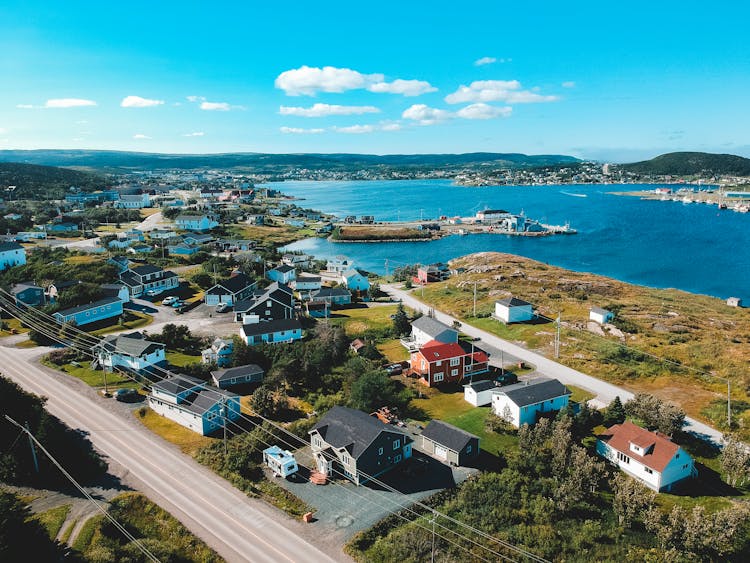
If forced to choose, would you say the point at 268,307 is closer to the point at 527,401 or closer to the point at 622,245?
the point at 527,401

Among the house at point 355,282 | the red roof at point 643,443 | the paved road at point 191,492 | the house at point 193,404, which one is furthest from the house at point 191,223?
the red roof at point 643,443

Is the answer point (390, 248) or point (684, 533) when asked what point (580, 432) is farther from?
point (390, 248)

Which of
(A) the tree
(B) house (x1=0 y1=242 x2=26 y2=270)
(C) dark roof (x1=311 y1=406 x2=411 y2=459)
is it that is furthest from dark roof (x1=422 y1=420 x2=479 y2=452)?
(B) house (x1=0 y1=242 x2=26 y2=270)

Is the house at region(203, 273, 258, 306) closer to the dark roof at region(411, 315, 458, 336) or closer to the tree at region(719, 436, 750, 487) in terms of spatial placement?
the dark roof at region(411, 315, 458, 336)

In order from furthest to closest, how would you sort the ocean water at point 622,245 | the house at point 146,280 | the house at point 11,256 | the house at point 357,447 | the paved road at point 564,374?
the ocean water at point 622,245 → the house at point 11,256 → the house at point 146,280 → the paved road at point 564,374 → the house at point 357,447

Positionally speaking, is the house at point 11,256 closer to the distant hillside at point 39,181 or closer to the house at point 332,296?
the house at point 332,296
